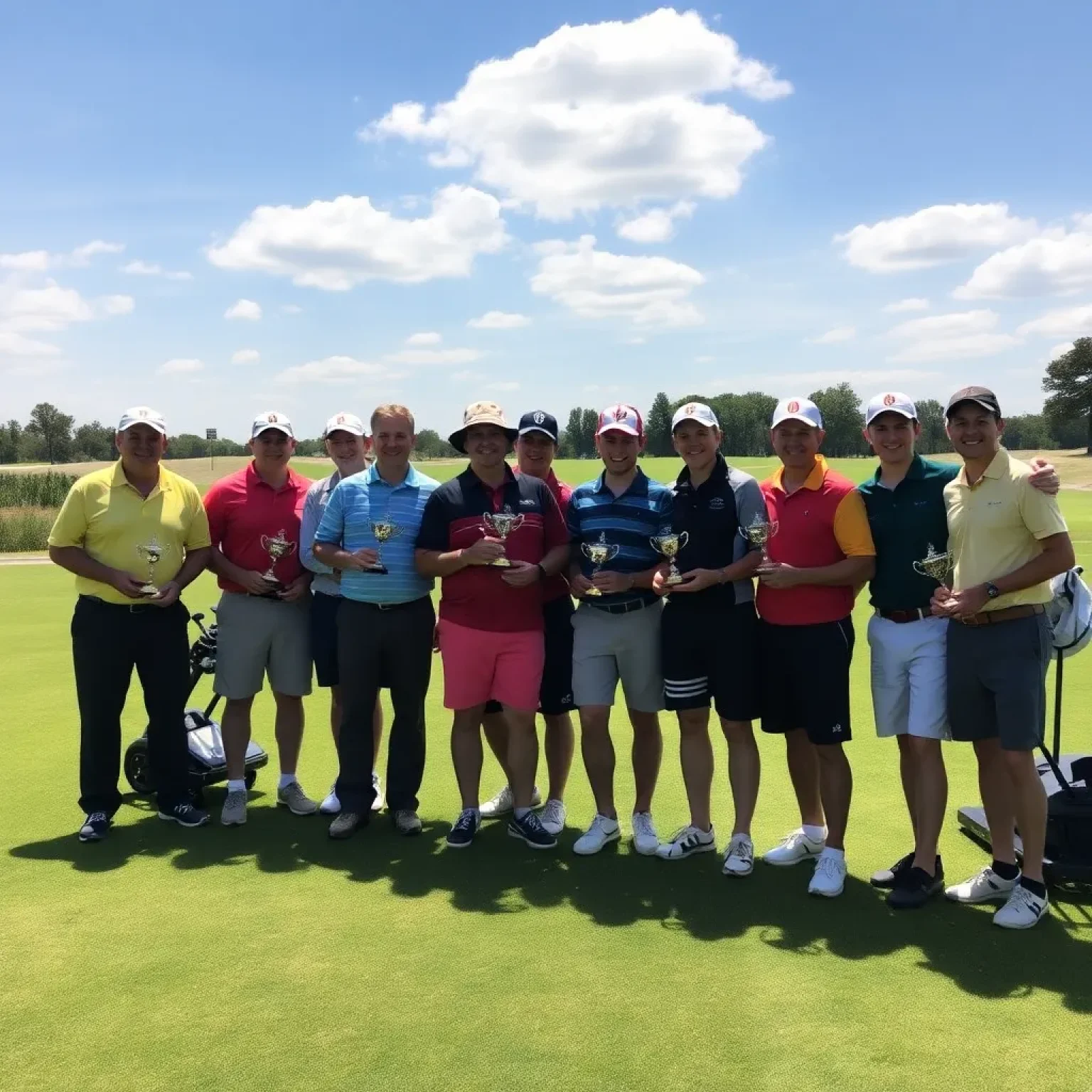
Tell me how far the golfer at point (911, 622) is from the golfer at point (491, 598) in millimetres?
1559

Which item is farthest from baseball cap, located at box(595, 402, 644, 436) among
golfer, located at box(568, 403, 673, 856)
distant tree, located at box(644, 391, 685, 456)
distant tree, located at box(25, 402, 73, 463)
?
distant tree, located at box(25, 402, 73, 463)

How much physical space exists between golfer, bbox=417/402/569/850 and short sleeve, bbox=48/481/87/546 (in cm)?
175

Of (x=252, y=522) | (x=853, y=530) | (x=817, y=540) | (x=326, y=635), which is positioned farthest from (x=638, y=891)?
(x=252, y=522)

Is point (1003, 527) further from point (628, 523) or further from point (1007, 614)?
point (628, 523)

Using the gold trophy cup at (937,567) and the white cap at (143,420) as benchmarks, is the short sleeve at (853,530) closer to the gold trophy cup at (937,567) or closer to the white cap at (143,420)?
the gold trophy cup at (937,567)

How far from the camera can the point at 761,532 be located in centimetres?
429

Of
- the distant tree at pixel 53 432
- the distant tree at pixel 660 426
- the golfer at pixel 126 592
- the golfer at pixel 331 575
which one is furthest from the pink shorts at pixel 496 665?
the distant tree at pixel 53 432

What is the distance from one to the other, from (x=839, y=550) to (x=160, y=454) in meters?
3.53

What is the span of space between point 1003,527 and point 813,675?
103cm

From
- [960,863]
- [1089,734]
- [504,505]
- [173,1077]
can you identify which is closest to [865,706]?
[1089,734]

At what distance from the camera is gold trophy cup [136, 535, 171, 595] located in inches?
194

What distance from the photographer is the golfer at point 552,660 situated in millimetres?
5152

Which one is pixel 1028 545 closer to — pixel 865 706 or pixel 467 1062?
pixel 467 1062

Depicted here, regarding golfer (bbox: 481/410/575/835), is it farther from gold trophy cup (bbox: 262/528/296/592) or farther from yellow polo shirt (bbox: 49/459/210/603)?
yellow polo shirt (bbox: 49/459/210/603)
